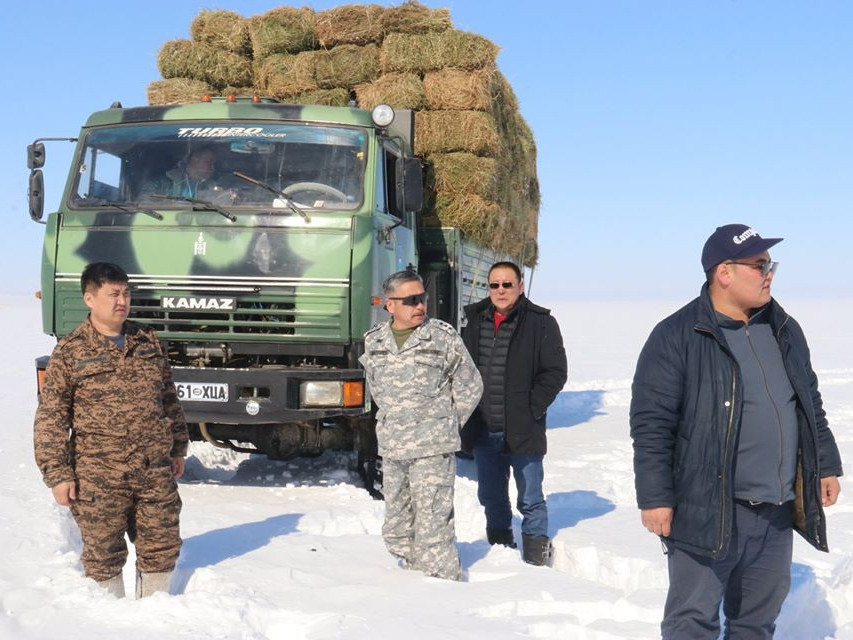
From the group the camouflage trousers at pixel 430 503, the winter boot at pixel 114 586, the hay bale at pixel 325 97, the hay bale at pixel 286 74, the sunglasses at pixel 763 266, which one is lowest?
the winter boot at pixel 114 586

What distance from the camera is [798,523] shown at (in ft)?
11.7

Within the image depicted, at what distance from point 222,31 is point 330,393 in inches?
179

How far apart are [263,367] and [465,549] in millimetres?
1932

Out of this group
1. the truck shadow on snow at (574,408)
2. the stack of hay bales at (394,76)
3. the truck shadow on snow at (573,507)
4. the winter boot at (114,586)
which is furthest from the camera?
the truck shadow on snow at (574,408)

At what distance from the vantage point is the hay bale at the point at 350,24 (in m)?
9.28

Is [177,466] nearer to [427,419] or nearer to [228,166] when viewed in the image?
[427,419]

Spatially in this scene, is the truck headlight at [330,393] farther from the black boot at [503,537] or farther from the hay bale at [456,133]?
the hay bale at [456,133]

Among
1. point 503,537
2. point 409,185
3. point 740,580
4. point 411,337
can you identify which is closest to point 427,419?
point 411,337

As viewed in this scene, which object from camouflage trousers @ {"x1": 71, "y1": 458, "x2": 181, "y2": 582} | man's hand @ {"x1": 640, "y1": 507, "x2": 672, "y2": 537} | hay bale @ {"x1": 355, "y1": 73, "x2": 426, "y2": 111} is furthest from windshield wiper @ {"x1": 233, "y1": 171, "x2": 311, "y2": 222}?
man's hand @ {"x1": 640, "y1": 507, "x2": 672, "y2": 537}

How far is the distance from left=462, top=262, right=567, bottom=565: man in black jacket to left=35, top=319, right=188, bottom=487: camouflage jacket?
2.01 meters

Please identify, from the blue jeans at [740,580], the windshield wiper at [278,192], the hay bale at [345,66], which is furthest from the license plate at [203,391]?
the blue jeans at [740,580]

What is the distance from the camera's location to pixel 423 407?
5008 mm

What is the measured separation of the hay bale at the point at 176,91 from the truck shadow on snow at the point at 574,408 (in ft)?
20.4

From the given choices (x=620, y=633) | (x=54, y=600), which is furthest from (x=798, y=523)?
(x=54, y=600)
